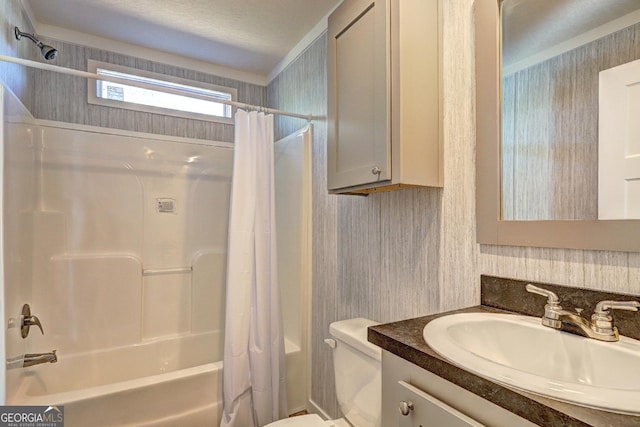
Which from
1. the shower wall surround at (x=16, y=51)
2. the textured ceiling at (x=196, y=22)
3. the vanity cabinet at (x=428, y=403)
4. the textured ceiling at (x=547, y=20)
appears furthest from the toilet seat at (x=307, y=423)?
the textured ceiling at (x=196, y=22)

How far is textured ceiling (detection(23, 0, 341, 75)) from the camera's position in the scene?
74.7 inches

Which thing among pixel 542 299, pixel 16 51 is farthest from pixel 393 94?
pixel 16 51

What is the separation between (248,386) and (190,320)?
90 centimetres

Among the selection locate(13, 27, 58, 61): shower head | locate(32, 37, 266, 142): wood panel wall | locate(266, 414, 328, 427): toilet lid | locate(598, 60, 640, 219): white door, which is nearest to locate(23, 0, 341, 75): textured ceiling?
locate(32, 37, 266, 142): wood panel wall

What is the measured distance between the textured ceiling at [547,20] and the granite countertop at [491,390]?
93 centimetres

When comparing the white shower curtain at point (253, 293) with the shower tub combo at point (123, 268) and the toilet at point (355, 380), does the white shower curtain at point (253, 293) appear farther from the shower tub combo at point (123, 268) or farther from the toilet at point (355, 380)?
the toilet at point (355, 380)

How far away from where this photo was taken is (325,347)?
6.50ft

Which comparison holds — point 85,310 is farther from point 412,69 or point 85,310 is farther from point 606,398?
point 606,398

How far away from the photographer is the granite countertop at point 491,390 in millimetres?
486

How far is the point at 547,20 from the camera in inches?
39.8

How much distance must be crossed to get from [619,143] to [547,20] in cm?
46

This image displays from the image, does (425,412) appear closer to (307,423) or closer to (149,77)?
(307,423)

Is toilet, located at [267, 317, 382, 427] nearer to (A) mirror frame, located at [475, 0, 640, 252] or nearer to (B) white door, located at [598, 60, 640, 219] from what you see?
(A) mirror frame, located at [475, 0, 640, 252]

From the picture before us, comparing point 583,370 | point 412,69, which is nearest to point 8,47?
point 412,69
